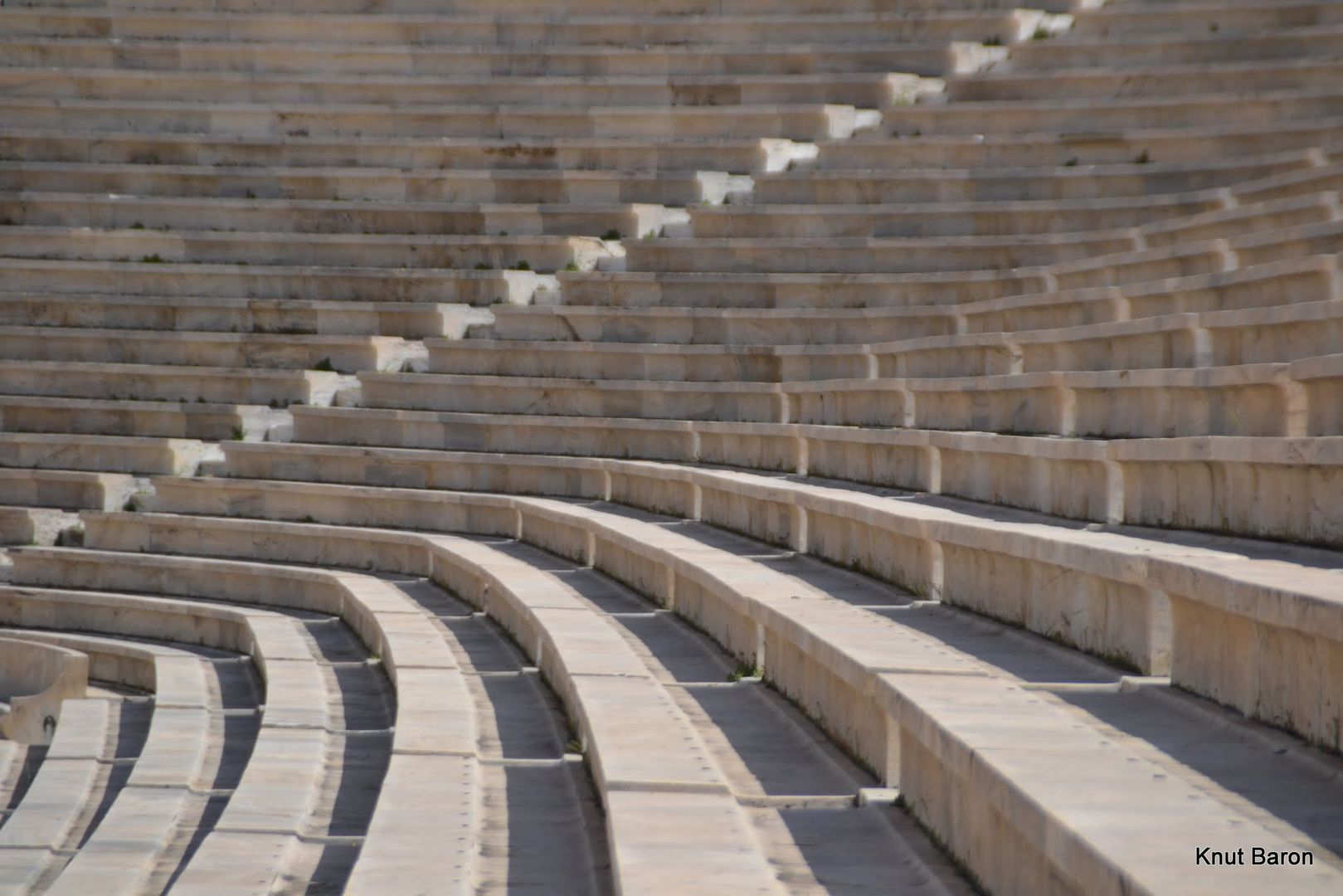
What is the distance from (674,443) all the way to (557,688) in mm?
5585

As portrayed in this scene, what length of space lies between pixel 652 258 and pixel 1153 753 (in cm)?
1152

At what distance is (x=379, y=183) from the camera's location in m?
16.2

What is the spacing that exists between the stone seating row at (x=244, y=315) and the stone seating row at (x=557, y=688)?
3.01m

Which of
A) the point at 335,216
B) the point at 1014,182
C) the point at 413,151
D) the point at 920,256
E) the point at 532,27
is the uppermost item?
the point at 532,27

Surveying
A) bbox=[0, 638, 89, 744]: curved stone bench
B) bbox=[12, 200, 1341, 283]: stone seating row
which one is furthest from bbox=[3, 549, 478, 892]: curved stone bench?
bbox=[12, 200, 1341, 283]: stone seating row

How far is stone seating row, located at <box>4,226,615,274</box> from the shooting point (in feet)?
50.1

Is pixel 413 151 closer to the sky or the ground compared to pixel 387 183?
closer to the sky

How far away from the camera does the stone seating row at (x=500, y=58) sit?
16.6 meters

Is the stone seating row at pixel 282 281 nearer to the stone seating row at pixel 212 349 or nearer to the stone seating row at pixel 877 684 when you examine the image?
the stone seating row at pixel 212 349

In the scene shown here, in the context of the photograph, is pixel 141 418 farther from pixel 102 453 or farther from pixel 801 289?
pixel 801 289

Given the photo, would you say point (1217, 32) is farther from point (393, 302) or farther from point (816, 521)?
point (816, 521)

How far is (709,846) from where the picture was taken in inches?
153

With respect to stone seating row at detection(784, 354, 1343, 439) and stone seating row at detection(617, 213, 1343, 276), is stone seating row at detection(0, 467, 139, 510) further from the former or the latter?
stone seating row at detection(784, 354, 1343, 439)

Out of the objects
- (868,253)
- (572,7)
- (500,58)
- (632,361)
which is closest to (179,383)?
(632,361)
